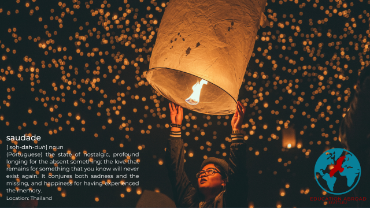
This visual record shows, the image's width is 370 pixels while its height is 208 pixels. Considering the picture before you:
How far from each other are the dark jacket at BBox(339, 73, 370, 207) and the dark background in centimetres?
82

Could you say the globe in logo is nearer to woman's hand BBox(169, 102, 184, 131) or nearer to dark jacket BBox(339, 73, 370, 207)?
dark jacket BBox(339, 73, 370, 207)

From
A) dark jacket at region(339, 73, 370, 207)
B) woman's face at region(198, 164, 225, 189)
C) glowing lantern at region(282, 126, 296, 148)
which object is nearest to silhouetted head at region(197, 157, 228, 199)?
woman's face at region(198, 164, 225, 189)

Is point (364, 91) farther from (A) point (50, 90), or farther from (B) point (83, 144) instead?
(A) point (50, 90)

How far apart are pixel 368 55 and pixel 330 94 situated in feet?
1.37

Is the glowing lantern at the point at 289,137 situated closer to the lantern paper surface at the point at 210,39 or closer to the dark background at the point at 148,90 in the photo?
the dark background at the point at 148,90

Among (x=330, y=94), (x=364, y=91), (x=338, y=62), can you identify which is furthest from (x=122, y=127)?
(x=338, y=62)

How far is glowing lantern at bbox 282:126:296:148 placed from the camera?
1620 mm

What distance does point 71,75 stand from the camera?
5.58 feet

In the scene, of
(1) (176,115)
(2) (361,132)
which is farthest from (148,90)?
(2) (361,132)

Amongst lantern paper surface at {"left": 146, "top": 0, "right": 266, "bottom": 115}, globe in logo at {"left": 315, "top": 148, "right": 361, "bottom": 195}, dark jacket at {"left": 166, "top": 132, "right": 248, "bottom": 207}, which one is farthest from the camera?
globe in logo at {"left": 315, "top": 148, "right": 361, "bottom": 195}

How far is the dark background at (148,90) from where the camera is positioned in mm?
1628

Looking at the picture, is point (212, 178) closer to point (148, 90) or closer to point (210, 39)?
point (148, 90)

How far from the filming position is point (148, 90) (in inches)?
66.5

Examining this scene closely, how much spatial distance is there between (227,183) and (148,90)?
0.91m
